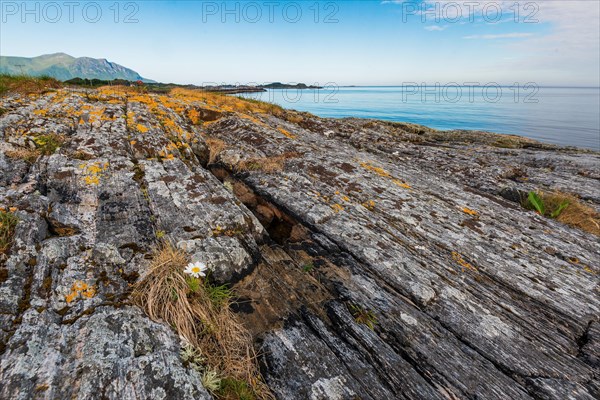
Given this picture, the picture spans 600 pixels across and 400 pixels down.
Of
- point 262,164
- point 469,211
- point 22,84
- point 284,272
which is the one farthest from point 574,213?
point 22,84

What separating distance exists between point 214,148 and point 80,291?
19.9ft

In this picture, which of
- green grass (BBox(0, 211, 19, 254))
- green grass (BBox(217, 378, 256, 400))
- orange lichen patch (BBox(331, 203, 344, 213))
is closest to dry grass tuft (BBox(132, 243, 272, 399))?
green grass (BBox(217, 378, 256, 400))

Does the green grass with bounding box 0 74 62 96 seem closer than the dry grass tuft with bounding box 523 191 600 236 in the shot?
No

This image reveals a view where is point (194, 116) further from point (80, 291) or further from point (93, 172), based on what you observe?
point (80, 291)

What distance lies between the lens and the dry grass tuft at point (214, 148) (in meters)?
8.23

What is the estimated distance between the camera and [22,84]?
987 centimetres

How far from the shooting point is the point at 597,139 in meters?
40.8

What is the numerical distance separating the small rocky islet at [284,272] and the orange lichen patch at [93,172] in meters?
0.03

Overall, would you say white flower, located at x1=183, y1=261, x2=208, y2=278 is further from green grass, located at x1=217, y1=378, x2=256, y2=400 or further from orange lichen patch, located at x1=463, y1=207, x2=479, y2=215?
orange lichen patch, located at x1=463, y1=207, x2=479, y2=215

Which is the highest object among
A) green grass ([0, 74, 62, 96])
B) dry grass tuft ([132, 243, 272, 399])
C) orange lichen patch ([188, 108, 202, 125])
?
green grass ([0, 74, 62, 96])

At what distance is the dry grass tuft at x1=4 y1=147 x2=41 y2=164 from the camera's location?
530cm

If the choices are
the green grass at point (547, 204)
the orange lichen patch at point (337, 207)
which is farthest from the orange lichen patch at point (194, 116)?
the green grass at point (547, 204)

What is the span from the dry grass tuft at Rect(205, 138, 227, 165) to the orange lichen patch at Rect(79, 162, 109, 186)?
3.01 metres

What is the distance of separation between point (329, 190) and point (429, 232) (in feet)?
8.28
